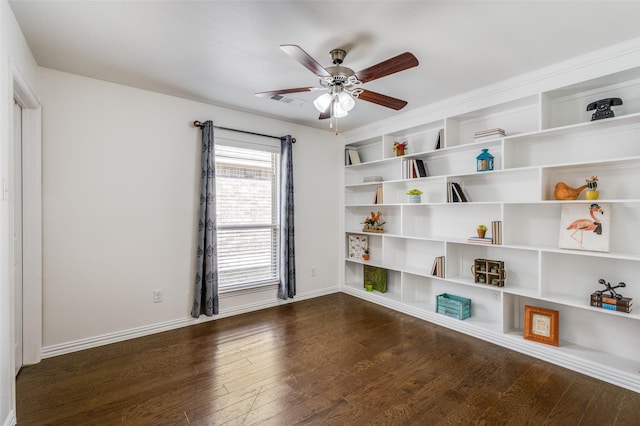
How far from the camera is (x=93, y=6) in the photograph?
6.00 feet

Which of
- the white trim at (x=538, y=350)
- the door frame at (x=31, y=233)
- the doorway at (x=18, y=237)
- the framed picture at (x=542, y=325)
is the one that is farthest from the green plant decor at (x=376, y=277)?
the doorway at (x=18, y=237)

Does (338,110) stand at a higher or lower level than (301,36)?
lower

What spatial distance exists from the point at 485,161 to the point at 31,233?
165 inches

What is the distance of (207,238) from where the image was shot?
3.33 metres

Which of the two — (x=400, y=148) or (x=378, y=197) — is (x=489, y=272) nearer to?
(x=378, y=197)

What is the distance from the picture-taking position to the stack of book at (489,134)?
115 inches

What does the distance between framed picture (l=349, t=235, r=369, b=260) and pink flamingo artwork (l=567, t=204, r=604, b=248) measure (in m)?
2.44

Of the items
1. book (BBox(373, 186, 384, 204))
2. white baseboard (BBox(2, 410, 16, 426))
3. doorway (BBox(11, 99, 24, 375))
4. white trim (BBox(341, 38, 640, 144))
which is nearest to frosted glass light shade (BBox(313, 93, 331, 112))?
white trim (BBox(341, 38, 640, 144))

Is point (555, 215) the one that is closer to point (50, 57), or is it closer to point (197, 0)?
point (197, 0)

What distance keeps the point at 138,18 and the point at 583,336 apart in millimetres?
4277

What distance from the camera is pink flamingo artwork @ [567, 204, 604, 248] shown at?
2.40 metres

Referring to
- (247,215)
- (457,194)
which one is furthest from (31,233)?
(457,194)

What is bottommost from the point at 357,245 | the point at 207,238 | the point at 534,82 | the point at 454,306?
the point at 454,306

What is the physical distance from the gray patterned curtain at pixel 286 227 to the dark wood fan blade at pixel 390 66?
6.72ft
